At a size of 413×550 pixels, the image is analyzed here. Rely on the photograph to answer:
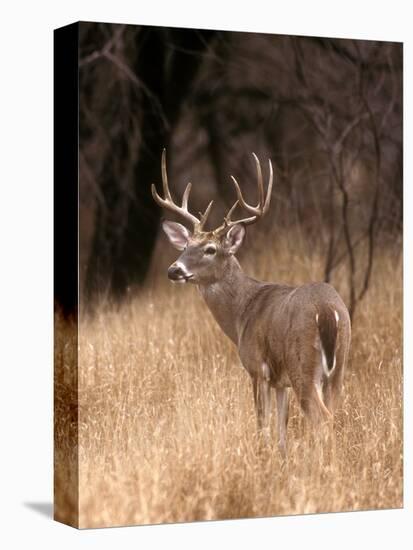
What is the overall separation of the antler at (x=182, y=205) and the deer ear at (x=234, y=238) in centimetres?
22

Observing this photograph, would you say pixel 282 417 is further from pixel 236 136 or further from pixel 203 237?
pixel 236 136

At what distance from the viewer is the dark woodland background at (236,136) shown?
12000 millimetres

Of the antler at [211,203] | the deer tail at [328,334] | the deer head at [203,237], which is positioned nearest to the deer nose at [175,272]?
the deer head at [203,237]

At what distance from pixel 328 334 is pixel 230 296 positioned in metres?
0.81

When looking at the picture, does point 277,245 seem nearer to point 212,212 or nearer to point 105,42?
point 212,212

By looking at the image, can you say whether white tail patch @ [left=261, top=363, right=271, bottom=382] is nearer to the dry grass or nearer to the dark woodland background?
the dry grass

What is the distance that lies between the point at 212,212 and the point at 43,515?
8.41 ft

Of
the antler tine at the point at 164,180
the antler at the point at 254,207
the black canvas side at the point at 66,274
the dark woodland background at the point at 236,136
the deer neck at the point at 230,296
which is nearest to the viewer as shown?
the black canvas side at the point at 66,274

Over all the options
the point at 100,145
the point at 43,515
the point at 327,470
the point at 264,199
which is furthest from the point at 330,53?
the point at 43,515

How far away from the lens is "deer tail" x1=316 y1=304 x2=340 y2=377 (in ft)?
41.1

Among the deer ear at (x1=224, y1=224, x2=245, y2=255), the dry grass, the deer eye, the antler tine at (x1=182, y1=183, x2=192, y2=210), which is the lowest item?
the dry grass

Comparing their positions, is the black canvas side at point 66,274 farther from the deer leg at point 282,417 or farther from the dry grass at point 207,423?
the deer leg at point 282,417

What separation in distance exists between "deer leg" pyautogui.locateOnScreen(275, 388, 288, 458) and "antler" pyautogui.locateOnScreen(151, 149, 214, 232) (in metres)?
1.35

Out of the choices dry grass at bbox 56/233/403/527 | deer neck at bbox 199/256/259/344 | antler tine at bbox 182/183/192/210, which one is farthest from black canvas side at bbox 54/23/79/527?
deer neck at bbox 199/256/259/344
